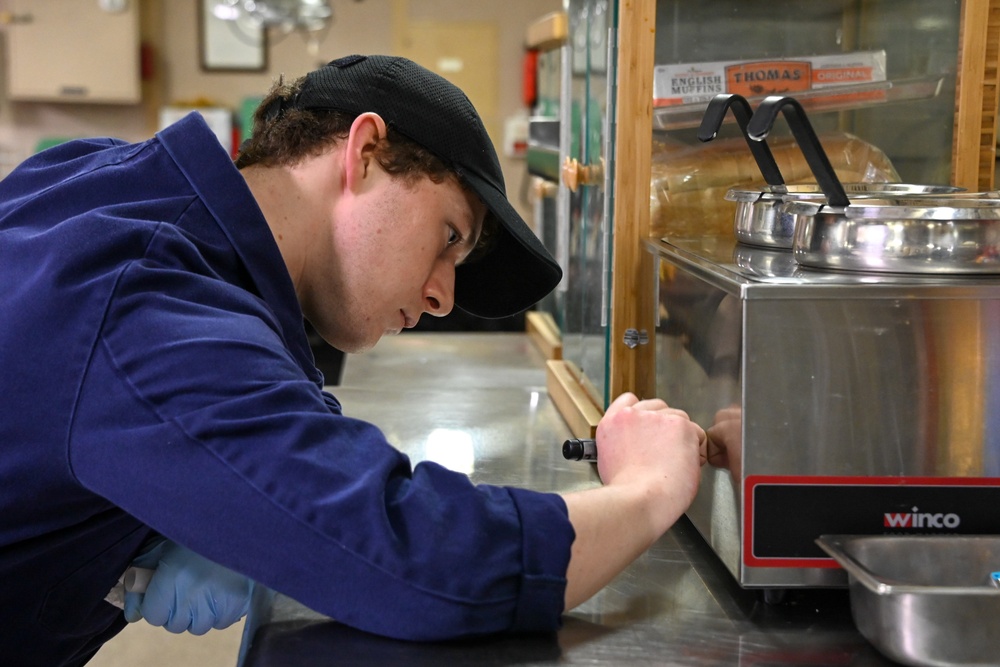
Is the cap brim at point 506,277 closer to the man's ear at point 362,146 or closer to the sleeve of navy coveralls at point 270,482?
the man's ear at point 362,146

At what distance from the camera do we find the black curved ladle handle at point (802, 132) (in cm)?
87

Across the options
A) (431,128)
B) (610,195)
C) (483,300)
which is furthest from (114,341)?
(610,195)

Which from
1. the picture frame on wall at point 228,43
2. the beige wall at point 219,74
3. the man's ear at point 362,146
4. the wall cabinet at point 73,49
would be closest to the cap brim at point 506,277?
the man's ear at point 362,146

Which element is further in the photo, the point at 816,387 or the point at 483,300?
the point at 483,300

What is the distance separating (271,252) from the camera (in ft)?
2.73

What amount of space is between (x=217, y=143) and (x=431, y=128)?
173 millimetres

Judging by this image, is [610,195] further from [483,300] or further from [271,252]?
[271,252]

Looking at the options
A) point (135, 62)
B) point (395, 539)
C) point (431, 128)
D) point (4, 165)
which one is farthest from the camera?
point (4, 165)

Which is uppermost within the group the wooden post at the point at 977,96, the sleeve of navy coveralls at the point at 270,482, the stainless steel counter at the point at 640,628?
the wooden post at the point at 977,96

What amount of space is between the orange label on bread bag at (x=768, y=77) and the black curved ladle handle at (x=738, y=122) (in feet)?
1.10

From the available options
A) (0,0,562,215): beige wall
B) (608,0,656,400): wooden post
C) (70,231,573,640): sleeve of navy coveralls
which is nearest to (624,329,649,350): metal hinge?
(608,0,656,400): wooden post

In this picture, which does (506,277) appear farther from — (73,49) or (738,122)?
(73,49)

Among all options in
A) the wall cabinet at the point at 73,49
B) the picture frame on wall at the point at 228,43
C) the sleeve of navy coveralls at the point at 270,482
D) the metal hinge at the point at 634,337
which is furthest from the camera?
the picture frame on wall at the point at 228,43

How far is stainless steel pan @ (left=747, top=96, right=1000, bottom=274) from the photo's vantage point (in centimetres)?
85
